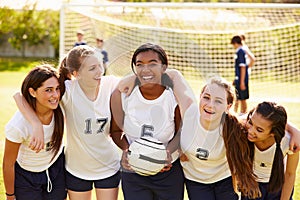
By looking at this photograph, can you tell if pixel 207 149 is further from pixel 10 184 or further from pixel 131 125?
pixel 10 184

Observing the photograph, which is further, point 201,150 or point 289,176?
point 289,176

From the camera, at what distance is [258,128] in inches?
137

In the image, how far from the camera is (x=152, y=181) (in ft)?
11.5

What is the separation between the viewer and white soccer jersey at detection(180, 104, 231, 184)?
3.49 meters

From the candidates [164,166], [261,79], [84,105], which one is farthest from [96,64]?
[261,79]

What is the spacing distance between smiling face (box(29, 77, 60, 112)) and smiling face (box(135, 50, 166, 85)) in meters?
0.60

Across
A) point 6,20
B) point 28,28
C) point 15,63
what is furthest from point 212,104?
point 28,28

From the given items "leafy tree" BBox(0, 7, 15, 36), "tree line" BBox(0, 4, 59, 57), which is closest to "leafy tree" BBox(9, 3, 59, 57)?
"tree line" BBox(0, 4, 59, 57)

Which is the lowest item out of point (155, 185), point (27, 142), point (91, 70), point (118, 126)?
point (155, 185)

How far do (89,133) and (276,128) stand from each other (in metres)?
1.22

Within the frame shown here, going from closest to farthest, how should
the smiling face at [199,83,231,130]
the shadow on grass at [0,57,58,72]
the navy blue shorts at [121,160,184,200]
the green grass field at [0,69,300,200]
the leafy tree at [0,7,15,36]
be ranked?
1. the smiling face at [199,83,231,130]
2. the navy blue shorts at [121,160,184,200]
3. the green grass field at [0,69,300,200]
4. the shadow on grass at [0,57,58,72]
5. the leafy tree at [0,7,15,36]

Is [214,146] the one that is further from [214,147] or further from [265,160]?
[265,160]

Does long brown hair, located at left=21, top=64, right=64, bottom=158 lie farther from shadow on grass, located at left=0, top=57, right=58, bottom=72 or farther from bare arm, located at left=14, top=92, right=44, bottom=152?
shadow on grass, located at left=0, top=57, right=58, bottom=72

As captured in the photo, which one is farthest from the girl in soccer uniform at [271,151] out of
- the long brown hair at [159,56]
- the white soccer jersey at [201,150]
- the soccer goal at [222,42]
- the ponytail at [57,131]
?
→ the soccer goal at [222,42]
